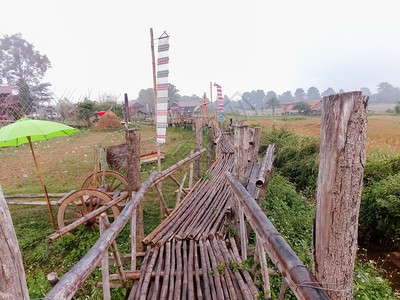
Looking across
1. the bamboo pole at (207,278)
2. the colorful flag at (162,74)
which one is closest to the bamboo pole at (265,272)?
the bamboo pole at (207,278)

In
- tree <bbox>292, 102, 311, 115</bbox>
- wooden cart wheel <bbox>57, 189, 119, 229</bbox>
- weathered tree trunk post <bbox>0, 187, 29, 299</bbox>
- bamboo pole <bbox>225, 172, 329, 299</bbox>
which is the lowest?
wooden cart wheel <bbox>57, 189, 119, 229</bbox>

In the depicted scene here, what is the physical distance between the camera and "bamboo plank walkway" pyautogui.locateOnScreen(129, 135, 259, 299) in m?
2.30

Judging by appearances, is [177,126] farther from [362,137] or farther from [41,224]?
[362,137]

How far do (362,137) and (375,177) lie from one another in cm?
577

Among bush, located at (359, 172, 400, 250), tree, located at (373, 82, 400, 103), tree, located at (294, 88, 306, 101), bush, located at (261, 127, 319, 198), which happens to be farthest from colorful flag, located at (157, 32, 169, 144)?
tree, located at (373, 82, 400, 103)

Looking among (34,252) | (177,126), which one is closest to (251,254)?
(34,252)

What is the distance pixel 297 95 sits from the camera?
321 feet

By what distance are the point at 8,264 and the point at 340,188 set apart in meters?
1.43

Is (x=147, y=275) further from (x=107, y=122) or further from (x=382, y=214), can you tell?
(x=107, y=122)

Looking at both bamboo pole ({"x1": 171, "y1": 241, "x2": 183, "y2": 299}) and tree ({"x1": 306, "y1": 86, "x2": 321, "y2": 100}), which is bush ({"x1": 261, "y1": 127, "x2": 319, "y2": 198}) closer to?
bamboo pole ({"x1": 171, "y1": 241, "x2": 183, "y2": 299})

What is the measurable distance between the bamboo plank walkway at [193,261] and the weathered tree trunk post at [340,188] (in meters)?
1.29

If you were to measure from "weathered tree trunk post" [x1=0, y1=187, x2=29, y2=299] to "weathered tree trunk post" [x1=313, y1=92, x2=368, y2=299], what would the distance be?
136 centimetres

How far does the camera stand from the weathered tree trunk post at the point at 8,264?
2.73 feet

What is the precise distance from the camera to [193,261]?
9.22ft
